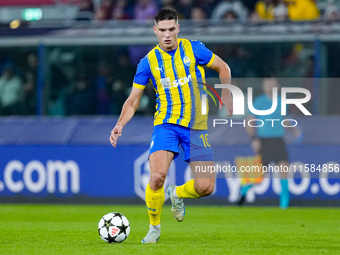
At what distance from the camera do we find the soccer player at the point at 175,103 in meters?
7.90

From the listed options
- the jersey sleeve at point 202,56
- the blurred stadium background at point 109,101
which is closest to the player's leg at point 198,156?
the jersey sleeve at point 202,56

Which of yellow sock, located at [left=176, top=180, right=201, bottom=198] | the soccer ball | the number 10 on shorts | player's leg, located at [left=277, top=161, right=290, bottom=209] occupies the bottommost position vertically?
player's leg, located at [left=277, top=161, right=290, bottom=209]

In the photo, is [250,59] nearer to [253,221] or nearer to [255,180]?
[255,180]

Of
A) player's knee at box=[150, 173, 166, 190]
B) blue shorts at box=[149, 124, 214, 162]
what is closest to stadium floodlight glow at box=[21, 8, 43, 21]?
blue shorts at box=[149, 124, 214, 162]

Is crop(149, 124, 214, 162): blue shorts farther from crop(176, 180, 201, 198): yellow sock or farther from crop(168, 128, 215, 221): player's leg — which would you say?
crop(176, 180, 201, 198): yellow sock

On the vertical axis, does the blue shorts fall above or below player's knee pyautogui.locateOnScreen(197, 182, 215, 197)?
above

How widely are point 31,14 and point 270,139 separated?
6047mm

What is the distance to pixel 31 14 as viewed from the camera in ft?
53.9

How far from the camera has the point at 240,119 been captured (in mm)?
13320

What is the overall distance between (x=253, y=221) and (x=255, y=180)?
2169mm

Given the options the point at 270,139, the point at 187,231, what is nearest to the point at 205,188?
the point at 187,231

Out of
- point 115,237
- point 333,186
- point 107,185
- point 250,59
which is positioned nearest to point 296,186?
point 333,186

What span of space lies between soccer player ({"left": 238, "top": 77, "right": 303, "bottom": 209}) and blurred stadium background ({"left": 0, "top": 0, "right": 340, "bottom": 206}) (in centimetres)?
35

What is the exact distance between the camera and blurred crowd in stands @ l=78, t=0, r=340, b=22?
15.1m
